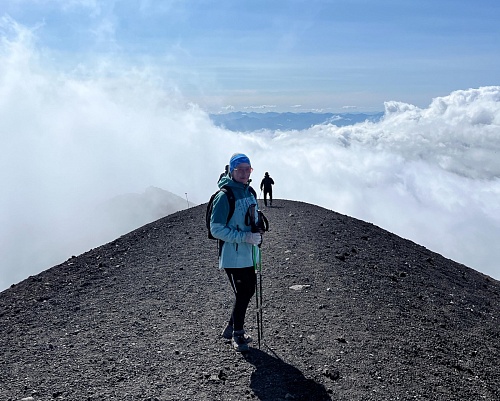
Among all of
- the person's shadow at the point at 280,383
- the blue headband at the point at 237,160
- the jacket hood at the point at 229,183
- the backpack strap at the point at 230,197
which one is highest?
the blue headband at the point at 237,160

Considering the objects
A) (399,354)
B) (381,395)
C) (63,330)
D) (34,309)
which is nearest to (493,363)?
(399,354)

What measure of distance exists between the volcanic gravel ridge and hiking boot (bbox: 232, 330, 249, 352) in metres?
0.10

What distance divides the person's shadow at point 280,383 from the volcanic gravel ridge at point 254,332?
20mm

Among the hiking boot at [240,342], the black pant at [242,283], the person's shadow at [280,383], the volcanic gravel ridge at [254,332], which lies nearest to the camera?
the person's shadow at [280,383]

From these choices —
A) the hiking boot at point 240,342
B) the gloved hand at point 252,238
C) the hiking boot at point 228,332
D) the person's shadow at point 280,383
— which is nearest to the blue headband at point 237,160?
the gloved hand at point 252,238

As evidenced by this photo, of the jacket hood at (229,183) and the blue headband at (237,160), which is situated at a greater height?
the blue headband at (237,160)

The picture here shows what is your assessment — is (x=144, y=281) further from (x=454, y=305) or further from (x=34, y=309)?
(x=454, y=305)

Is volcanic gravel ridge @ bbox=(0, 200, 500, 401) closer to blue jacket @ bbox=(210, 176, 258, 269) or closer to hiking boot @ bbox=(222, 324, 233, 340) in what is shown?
hiking boot @ bbox=(222, 324, 233, 340)

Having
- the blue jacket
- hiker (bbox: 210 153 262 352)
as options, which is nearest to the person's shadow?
hiker (bbox: 210 153 262 352)

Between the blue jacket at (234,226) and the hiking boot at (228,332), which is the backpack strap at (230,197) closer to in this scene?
the blue jacket at (234,226)

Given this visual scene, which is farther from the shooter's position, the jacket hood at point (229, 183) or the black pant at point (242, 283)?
the black pant at point (242, 283)

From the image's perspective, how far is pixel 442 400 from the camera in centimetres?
582

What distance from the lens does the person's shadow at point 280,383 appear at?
5633 mm

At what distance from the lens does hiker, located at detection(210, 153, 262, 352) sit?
624cm
